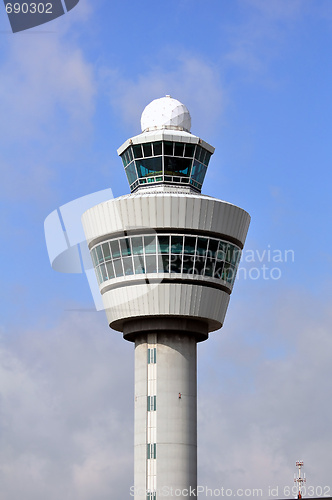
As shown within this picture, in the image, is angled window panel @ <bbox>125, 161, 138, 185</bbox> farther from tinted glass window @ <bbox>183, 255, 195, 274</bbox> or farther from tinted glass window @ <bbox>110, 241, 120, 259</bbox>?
tinted glass window @ <bbox>183, 255, 195, 274</bbox>

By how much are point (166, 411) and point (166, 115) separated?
25039 millimetres

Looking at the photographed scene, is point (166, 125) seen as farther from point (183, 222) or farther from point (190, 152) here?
point (183, 222)

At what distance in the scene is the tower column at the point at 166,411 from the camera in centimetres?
7162

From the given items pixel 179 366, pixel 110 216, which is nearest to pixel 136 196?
pixel 110 216

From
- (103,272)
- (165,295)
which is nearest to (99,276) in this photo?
(103,272)

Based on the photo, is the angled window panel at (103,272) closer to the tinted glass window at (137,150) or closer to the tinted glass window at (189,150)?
the tinted glass window at (137,150)

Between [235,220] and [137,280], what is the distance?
9464mm

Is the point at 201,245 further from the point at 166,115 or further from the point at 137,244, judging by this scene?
the point at 166,115

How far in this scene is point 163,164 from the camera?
7744cm

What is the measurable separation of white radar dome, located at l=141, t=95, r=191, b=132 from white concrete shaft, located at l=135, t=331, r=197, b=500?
710 inches

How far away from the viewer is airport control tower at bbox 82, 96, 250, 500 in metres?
72.1

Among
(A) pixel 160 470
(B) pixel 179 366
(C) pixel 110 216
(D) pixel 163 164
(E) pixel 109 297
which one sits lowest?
(A) pixel 160 470

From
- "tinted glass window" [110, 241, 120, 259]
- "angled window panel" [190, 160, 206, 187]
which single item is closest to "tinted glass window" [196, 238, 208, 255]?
"tinted glass window" [110, 241, 120, 259]

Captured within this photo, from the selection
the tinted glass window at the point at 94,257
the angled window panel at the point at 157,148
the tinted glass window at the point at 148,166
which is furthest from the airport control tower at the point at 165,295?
the angled window panel at the point at 157,148
